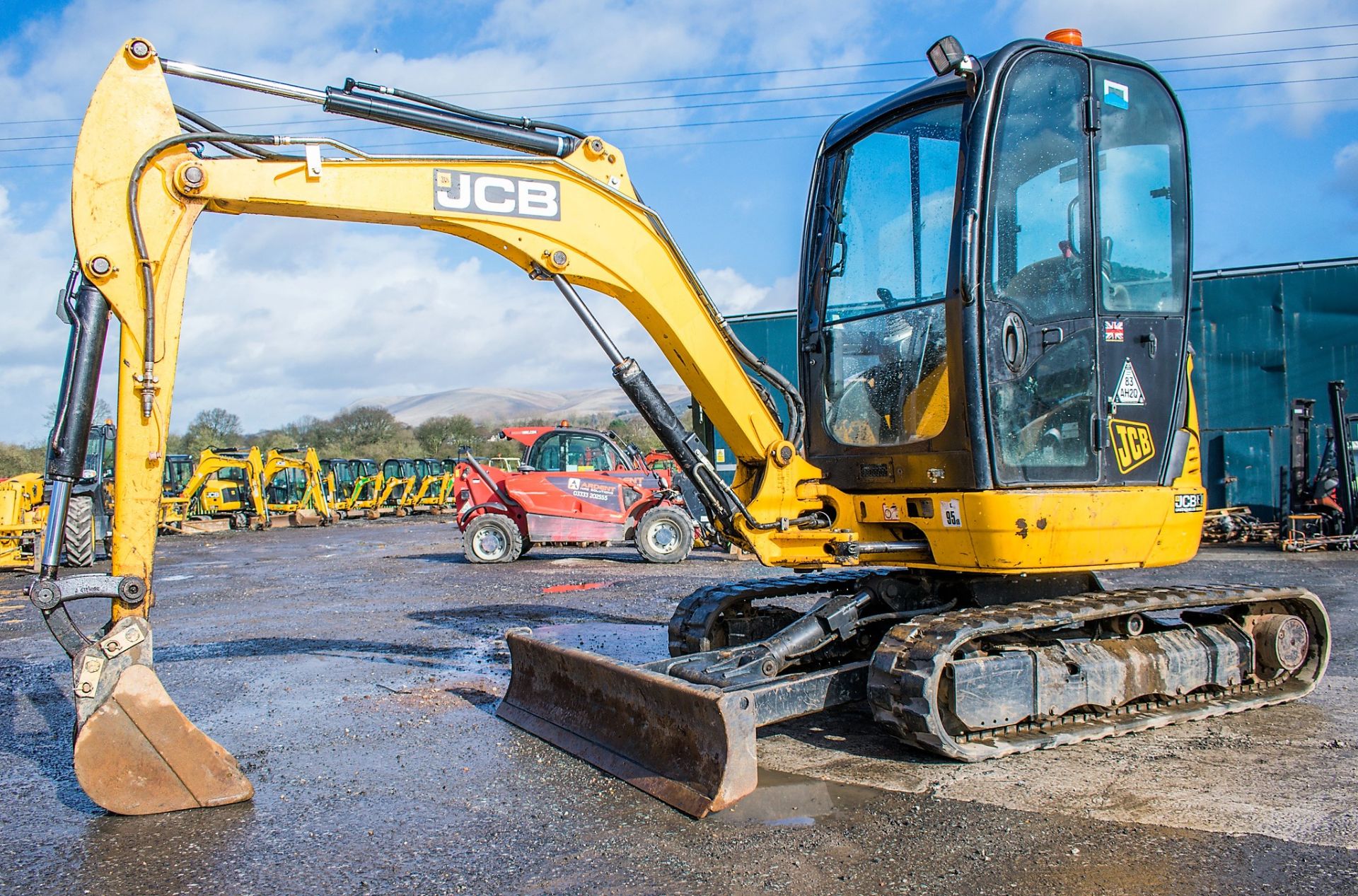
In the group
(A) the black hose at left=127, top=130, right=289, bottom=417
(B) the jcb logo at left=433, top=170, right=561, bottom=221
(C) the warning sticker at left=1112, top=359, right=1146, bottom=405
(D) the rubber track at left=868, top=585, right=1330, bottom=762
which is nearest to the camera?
(A) the black hose at left=127, top=130, right=289, bottom=417

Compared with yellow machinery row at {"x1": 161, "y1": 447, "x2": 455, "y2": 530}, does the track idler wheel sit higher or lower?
lower

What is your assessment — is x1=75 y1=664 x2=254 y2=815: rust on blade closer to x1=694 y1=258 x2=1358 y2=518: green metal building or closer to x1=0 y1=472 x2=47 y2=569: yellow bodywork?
x1=694 y1=258 x2=1358 y2=518: green metal building

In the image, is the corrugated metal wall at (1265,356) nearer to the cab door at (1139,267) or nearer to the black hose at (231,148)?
the cab door at (1139,267)

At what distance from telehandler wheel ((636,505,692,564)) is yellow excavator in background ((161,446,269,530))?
1538cm

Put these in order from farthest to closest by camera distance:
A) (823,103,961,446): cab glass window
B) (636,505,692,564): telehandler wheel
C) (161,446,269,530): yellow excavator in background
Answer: (161,446,269,530): yellow excavator in background
(636,505,692,564): telehandler wheel
(823,103,961,446): cab glass window

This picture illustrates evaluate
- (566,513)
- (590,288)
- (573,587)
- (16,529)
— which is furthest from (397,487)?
(590,288)

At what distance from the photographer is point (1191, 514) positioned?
5414mm

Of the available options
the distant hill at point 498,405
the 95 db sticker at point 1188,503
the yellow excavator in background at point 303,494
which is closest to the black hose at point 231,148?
the 95 db sticker at point 1188,503

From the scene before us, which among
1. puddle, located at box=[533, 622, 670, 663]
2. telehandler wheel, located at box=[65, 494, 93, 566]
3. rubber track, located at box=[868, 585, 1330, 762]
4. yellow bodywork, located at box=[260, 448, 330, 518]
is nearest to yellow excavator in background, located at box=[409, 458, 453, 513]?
yellow bodywork, located at box=[260, 448, 330, 518]

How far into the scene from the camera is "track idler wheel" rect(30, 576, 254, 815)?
4.03 meters

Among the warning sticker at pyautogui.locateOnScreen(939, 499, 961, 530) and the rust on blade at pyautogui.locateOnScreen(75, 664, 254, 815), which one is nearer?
the rust on blade at pyautogui.locateOnScreen(75, 664, 254, 815)

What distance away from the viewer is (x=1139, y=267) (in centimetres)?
530

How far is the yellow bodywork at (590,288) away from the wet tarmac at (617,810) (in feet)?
3.14

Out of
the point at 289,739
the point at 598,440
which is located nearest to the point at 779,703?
the point at 289,739
